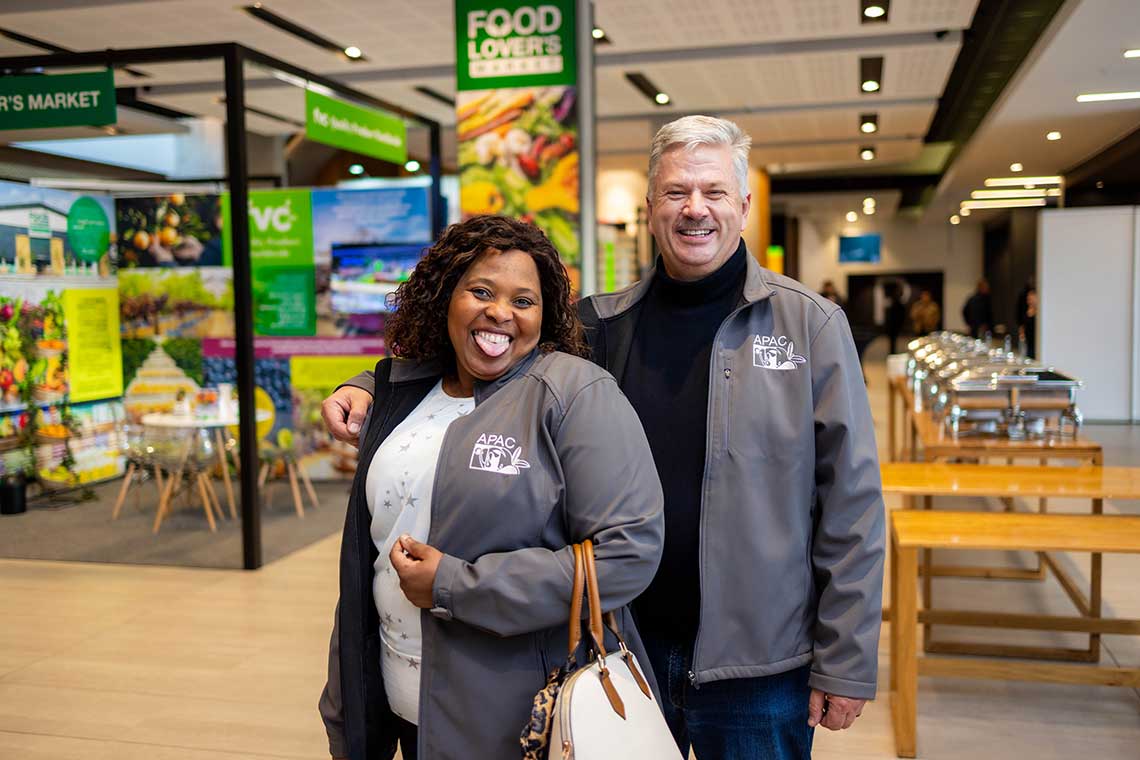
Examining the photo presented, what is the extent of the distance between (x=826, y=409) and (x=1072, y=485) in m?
2.48

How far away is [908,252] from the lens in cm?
2983

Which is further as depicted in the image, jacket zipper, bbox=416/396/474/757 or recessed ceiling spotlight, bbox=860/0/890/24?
recessed ceiling spotlight, bbox=860/0/890/24

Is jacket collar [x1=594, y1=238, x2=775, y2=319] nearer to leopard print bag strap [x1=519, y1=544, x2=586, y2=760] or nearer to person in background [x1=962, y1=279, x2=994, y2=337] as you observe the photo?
leopard print bag strap [x1=519, y1=544, x2=586, y2=760]

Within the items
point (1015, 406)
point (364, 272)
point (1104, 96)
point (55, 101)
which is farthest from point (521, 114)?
point (1104, 96)

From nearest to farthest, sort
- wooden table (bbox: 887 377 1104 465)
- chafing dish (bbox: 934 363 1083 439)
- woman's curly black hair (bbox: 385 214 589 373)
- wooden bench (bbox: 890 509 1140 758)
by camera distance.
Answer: woman's curly black hair (bbox: 385 214 589 373)
wooden bench (bbox: 890 509 1140 758)
wooden table (bbox: 887 377 1104 465)
chafing dish (bbox: 934 363 1083 439)

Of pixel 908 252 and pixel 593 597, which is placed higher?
pixel 908 252

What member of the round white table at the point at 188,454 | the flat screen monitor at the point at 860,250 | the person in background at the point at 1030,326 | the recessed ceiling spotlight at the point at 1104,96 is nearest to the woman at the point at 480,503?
the round white table at the point at 188,454

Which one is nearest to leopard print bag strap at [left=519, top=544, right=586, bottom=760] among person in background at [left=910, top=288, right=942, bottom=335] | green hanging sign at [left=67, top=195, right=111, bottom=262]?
green hanging sign at [left=67, top=195, right=111, bottom=262]

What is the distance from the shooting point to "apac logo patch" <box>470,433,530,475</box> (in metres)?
1.53

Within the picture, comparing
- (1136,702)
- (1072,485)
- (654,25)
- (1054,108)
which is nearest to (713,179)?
(1072,485)

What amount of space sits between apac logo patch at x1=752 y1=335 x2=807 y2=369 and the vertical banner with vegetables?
4.16 metres

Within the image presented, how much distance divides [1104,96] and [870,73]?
246 cm

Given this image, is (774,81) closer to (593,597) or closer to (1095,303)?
(1095,303)

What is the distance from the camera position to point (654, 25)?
7969mm
